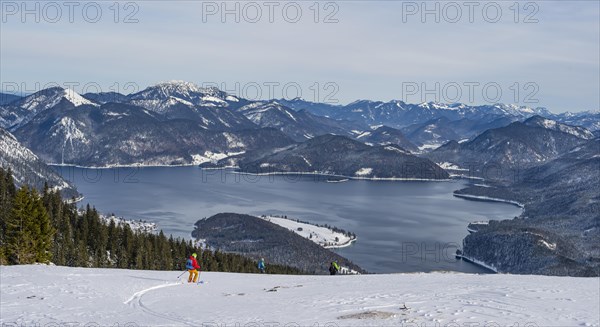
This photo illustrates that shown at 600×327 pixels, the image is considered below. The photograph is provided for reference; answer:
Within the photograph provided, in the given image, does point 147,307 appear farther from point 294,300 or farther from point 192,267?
point 192,267

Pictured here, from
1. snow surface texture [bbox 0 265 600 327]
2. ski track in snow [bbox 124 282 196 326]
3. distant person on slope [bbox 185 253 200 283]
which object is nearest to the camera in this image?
snow surface texture [bbox 0 265 600 327]

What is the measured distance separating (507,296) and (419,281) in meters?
9.05

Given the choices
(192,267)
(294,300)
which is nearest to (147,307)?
(294,300)

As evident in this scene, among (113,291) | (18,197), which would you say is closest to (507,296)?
(113,291)

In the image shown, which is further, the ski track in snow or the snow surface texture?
the ski track in snow

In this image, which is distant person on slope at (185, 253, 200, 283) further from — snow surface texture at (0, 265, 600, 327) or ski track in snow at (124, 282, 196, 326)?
ski track in snow at (124, 282, 196, 326)

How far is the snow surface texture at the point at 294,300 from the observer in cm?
2608

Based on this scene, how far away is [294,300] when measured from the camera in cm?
3167

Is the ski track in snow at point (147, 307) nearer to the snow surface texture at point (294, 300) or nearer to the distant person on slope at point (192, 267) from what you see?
the snow surface texture at point (294, 300)

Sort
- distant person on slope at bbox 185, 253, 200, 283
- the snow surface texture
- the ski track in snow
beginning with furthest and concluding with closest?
distant person on slope at bbox 185, 253, 200, 283, the ski track in snow, the snow surface texture

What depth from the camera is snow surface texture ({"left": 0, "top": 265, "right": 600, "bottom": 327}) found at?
26.1 meters

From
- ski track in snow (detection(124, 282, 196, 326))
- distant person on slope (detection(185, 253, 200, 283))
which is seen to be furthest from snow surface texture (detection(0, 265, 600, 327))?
distant person on slope (detection(185, 253, 200, 283))

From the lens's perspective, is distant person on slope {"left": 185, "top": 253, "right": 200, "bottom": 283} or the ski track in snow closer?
the ski track in snow

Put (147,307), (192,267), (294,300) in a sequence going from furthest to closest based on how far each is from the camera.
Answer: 1. (192,267)
2. (294,300)
3. (147,307)
